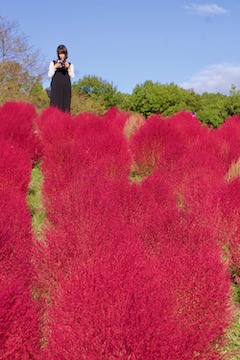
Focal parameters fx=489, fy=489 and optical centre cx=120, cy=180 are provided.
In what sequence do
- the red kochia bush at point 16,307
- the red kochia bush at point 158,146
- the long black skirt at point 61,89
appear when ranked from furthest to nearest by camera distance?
1. the long black skirt at point 61,89
2. the red kochia bush at point 158,146
3. the red kochia bush at point 16,307

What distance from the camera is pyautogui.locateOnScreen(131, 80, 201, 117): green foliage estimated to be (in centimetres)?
3391

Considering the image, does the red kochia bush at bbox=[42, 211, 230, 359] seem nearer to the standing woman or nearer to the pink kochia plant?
the pink kochia plant

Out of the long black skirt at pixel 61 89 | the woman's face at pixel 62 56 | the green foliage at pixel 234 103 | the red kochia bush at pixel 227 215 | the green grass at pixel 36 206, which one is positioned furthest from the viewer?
the green foliage at pixel 234 103

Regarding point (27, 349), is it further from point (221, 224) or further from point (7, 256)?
point (221, 224)

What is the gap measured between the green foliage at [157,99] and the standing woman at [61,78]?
23.7 m

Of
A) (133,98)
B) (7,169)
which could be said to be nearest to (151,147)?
(7,169)

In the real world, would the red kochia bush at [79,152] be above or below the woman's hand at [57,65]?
below

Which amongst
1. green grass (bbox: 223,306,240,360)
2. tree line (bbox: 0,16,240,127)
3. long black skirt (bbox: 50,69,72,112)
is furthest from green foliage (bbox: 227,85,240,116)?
green grass (bbox: 223,306,240,360)

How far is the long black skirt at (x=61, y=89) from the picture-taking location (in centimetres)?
998

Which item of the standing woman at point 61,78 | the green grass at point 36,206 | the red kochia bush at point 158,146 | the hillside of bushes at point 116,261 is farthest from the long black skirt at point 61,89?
the hillside of bushes at point 116,261

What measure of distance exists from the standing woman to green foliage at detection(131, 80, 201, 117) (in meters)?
23.7

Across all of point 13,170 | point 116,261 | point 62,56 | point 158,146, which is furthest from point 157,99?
point 116,261

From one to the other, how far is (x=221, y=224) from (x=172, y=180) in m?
1.36

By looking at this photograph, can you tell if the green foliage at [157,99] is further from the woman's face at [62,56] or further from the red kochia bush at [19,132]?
the red kochia bush at [19,132]
